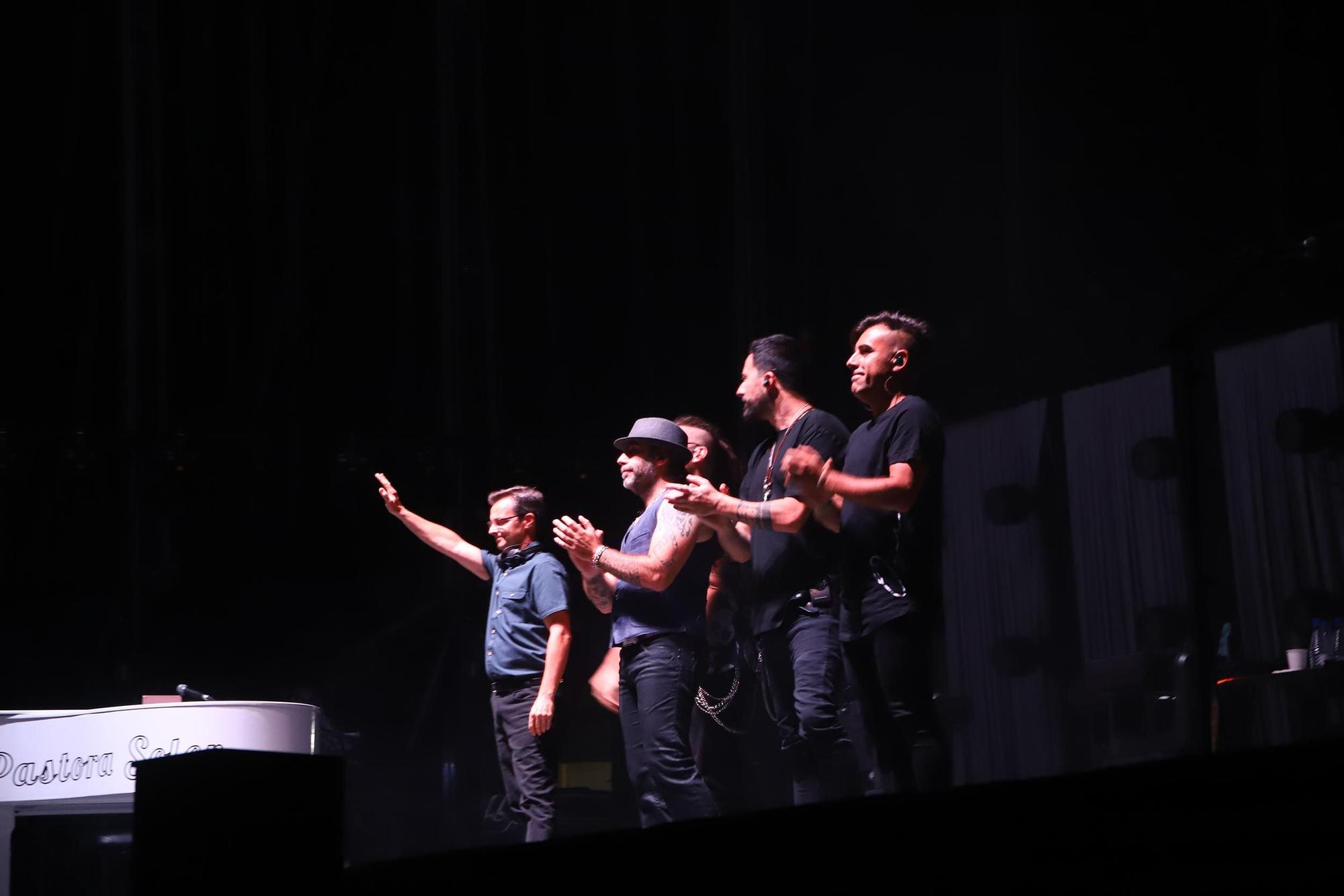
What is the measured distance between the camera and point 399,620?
616 centimetres

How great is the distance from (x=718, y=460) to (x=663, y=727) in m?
0.90

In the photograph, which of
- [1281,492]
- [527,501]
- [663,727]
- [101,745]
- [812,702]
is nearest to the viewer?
[812,702]

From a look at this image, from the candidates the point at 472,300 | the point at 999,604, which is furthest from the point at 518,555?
the point at 472,300

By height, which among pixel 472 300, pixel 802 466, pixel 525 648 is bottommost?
pixel 525 648

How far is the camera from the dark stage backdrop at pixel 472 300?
17.1ft

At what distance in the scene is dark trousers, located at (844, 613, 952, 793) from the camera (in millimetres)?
2943

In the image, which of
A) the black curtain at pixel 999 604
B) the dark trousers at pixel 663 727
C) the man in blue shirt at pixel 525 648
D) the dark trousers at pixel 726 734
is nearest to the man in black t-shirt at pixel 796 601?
the dark trousers at pixel 663 727

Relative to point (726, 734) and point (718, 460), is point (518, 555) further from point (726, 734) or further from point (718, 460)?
point (726, 734)

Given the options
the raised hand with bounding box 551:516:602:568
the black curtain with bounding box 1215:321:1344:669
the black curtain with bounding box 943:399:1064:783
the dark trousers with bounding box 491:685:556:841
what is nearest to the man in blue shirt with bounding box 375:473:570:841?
the dark trousers with bounding box 491:685:556:841

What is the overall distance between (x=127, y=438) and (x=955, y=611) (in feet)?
11.8

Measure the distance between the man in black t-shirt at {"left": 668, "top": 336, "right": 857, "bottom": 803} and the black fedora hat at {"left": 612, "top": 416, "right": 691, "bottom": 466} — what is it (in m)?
0.34

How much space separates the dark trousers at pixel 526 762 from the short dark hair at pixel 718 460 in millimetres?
860

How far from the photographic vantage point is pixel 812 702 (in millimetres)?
3197

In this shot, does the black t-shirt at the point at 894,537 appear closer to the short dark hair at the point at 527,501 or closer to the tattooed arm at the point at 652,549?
the tattooed arm at the point at 652,549
